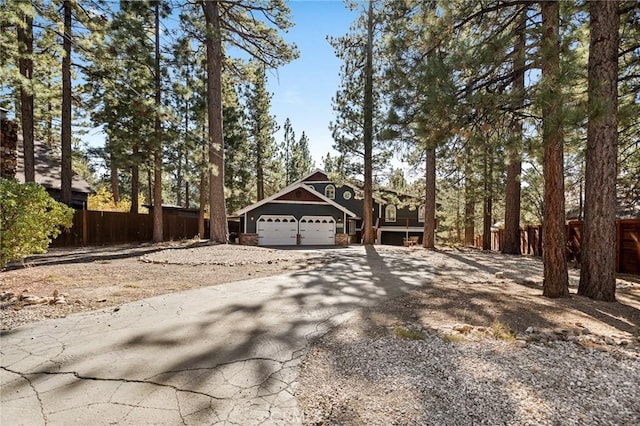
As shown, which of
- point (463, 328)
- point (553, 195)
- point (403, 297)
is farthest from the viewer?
point (403, 297)

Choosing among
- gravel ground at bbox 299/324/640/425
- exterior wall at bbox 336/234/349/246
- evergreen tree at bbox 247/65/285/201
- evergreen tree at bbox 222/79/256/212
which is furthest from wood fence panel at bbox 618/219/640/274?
evergreen tree at bbox 247/65/285/201

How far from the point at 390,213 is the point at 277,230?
12.3 meters

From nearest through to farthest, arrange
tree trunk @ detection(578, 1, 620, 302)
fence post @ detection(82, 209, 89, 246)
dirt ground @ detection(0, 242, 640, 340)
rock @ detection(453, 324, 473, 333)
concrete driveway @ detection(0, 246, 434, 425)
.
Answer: concrete driveway @ detection(0, 246, 434, 425) → rock @ detection(453, 324, 473, 333) → dirt ground @ detection(0, 242, 640, 340) → tree trunk @ detection(578, 1, 620, 302) → fence post @ detection(82, 209, 89, 246)

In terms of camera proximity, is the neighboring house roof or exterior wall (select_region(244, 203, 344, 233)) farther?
exterior wall (select_region(244, 203, 344, 233))

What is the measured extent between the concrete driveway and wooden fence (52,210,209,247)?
1090 cm

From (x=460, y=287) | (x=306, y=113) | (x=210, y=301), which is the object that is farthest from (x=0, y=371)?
(x=306, y=113)

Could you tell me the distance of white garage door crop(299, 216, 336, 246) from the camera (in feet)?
68.0

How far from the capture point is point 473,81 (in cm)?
588

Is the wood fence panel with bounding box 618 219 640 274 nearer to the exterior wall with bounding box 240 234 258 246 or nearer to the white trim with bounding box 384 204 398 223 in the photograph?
the exterior wall with bounding box 240 234 258 246

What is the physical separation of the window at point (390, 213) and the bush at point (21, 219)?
25.0 metres

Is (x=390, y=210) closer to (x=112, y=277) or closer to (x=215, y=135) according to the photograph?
(x=215, y=135)

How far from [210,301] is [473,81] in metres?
5.80

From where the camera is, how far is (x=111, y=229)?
48.7 ft

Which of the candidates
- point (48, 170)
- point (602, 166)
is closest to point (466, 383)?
point (602, 166)
